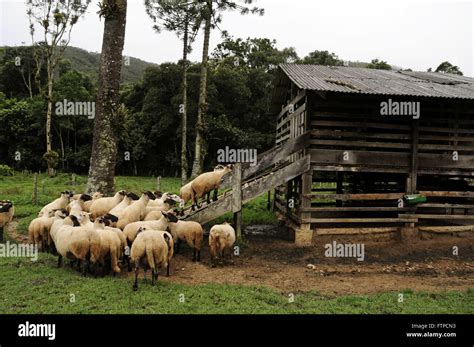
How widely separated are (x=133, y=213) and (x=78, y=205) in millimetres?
1624

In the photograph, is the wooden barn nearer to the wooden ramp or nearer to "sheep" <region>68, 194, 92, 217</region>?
the wooden ramp

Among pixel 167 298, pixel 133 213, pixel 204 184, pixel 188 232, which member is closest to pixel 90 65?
pixel 204 184

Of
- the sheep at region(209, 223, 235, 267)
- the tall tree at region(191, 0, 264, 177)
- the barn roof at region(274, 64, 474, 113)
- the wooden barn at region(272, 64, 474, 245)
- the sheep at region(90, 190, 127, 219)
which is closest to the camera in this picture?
the sheep at region(209, 223, 235, 267)

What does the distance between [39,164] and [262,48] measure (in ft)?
74.4

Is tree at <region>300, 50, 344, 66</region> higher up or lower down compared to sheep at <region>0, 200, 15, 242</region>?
higher up

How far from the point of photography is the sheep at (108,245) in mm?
7800

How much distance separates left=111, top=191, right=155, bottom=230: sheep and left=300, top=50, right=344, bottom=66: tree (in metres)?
27.0

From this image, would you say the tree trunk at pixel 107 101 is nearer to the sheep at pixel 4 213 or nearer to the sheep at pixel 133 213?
the sheep at pixel 4 213

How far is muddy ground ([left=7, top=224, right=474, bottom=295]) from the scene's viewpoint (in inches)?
323

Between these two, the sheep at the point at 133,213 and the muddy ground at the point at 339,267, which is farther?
the sheep at the point at 133,213

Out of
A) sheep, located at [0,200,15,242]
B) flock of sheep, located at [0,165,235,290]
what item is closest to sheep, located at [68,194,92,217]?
flock of sheep, located at [0,165,235,290]

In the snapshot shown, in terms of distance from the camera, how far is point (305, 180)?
11.7 m

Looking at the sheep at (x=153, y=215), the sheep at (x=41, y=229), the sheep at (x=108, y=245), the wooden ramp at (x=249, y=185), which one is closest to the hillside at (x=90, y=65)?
the wooden ramp at (x=249, y=185)

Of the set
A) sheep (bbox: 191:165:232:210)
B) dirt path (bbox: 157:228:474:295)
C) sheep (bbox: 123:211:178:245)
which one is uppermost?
sheep (bbox: 191:165:232:210)
